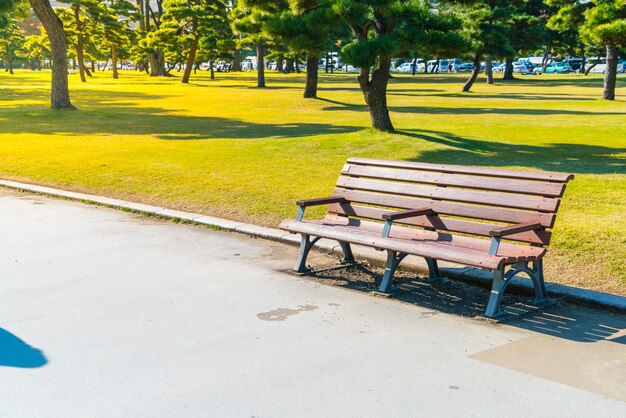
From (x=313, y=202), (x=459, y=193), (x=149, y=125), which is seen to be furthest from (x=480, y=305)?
(x=149, y=125)

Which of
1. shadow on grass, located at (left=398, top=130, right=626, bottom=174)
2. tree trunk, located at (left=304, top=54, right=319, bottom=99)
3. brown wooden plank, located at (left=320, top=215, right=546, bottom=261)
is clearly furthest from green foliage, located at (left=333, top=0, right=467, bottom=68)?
tree trunk, located at (left=304, top=54, right=319, bottom=99)

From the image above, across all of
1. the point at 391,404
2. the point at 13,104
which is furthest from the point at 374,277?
the point at 13,104

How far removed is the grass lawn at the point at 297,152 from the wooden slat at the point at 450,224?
84 cm

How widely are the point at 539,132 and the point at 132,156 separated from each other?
10.3 m

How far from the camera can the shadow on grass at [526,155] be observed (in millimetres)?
13109

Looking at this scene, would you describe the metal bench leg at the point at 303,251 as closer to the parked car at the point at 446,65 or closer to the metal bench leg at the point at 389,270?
the metal bench leg at the point at 389,270

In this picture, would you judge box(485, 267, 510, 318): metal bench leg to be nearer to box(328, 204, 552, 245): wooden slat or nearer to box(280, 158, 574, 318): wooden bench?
box(280, 158, 574, 318): wooden bench

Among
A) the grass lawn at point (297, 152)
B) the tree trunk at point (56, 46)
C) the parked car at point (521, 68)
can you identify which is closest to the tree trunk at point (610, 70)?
the grass lawn at point (297, 152)

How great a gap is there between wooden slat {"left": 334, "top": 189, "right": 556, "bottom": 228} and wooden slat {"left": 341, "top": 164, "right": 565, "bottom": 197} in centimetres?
17

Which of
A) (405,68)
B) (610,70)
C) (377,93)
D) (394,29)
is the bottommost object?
(377,93)

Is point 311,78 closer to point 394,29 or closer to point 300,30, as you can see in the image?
point 300,30

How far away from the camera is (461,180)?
6609mm

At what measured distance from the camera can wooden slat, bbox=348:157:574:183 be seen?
600 centimetres

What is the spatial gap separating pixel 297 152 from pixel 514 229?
9994mm
